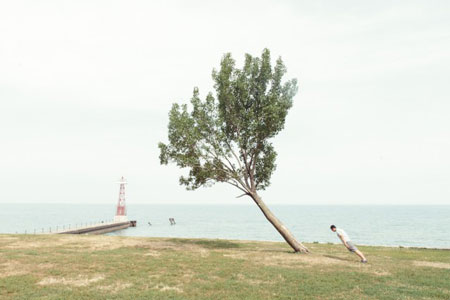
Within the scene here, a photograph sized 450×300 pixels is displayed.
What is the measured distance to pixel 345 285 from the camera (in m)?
13.2

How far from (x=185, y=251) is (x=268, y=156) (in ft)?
32.4

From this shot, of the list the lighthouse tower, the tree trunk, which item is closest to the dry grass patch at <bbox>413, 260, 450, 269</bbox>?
the tree trunk

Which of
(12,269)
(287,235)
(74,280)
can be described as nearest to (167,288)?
(74,280)

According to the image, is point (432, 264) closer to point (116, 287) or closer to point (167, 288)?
point (167, 288)

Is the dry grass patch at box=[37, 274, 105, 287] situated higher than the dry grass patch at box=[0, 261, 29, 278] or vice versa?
the dry grass patch at box=[0, 261, 29, 278]

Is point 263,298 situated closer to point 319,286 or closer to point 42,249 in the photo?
point 319,286

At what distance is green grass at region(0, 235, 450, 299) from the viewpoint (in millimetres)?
11789

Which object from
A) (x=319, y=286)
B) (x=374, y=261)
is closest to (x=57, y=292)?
(x=319, y=286)

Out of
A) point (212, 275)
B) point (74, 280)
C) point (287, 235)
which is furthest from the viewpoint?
point (287, 235)

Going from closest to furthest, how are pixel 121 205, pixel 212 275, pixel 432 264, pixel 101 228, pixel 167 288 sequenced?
pixel 167 288
pixel 212 275
pixel 432 264
pixel 101 228
pixel 121 205

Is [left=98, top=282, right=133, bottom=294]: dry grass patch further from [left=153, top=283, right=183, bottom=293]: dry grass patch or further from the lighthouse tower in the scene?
the lighthouse tower

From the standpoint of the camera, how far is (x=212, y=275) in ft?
48.2

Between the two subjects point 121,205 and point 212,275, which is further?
point 121,205

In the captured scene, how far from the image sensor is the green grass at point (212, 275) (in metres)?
11.8
